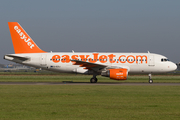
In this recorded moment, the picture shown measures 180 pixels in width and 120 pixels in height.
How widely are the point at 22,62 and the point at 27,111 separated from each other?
24889mm

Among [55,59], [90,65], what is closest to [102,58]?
[90,65]

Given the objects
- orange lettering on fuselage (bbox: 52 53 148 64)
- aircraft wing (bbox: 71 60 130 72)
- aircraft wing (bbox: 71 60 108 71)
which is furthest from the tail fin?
aircraft wing (bbox: 71 60 108 71)

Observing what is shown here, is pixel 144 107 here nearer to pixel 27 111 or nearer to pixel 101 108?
pixel 101 108

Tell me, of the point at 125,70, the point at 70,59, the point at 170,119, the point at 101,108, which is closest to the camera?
the point at 170,119

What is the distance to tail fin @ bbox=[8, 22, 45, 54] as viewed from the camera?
3725cm

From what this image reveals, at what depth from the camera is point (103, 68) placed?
3519 centimetres

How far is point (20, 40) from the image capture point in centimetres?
3728

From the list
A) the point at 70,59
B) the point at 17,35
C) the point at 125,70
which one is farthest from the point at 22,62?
the point at 125,70

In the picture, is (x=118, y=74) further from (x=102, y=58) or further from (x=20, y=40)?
(x=20, y=40)

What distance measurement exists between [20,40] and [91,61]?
10184 millimetres

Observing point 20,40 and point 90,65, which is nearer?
point 90,65

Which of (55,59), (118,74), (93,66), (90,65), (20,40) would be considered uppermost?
(20,40)

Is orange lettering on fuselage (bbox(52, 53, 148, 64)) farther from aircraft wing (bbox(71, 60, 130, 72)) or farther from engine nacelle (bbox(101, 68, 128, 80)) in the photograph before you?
engine nacelle (bbox(101, 68, 128, 80))

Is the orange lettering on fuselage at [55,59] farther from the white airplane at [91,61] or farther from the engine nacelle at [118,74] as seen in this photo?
the engine nacelle at [118,74]
